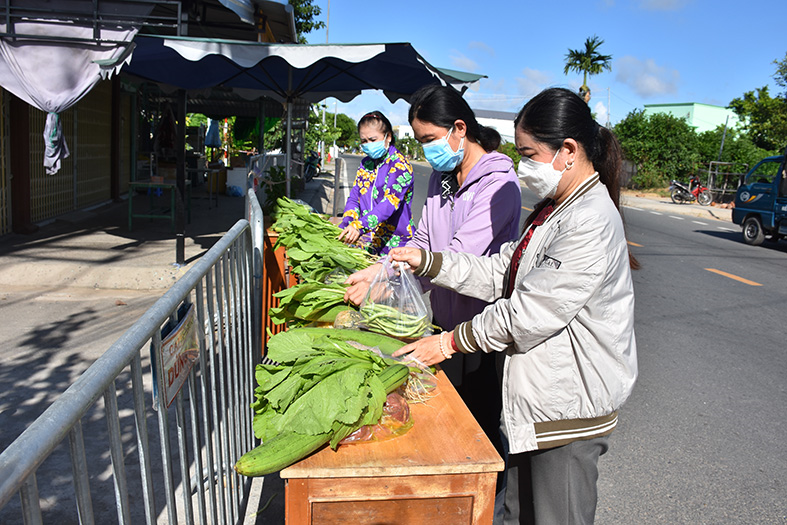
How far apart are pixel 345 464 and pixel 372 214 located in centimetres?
285

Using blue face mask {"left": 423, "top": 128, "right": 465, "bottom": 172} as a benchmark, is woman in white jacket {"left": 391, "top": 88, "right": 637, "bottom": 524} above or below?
below

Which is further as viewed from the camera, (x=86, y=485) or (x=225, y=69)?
(x=225, y=69)

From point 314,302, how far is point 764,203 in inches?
613

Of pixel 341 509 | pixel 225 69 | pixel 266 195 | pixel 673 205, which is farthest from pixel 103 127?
pixel 673 205

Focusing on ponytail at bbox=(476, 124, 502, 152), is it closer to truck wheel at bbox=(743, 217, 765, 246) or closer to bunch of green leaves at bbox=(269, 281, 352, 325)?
bunch of green leaves at bbox=(269, 281, 352, 325)

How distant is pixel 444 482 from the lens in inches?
77.8

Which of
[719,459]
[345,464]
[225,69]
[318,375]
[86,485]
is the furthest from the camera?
[225,69]

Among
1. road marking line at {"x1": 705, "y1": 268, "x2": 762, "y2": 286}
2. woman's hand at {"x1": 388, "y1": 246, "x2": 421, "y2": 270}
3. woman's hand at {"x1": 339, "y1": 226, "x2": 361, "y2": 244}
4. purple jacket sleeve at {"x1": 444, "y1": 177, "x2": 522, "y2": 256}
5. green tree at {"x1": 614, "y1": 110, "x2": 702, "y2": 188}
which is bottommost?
road marking line at {"x1": 705, "y1": 268, "x2": 762, "y2": 286}

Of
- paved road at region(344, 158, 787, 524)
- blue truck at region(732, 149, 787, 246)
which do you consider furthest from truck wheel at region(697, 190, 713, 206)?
paved road at region(344, 158, 787, 524)

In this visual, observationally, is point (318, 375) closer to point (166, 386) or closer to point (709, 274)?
point (166, 386)

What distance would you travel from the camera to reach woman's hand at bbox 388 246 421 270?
2783mm

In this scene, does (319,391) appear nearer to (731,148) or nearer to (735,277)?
(735,277)

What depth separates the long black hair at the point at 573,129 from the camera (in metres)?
2.21

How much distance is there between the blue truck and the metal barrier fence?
14839 millimetres
